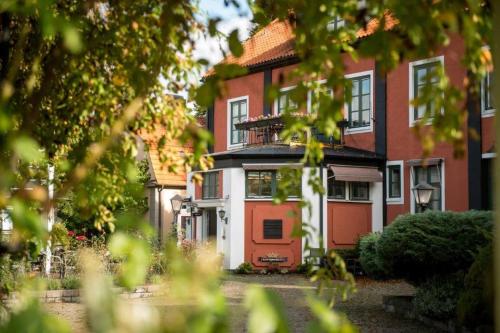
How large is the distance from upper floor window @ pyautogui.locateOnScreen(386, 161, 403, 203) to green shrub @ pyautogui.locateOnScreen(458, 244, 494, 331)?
42.3 ft

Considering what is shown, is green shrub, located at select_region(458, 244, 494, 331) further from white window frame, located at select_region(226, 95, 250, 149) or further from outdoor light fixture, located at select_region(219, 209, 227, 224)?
white window frame, located at select_region(226, 95, 250, 149)

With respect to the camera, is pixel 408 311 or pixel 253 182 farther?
pixel 253 182

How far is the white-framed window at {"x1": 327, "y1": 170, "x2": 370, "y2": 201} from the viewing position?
70.2 feet

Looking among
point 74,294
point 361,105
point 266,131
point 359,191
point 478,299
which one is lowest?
point 74,294

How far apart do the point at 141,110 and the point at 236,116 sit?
70.1 feet

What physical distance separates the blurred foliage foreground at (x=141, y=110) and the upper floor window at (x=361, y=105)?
1736 cm

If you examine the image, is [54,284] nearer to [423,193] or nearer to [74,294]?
[74,294]

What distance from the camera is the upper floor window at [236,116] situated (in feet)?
83.5

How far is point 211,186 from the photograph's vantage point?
2291 centimetres

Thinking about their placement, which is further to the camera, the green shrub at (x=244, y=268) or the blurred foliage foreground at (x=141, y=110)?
the green shrub at (x=244, y=268)

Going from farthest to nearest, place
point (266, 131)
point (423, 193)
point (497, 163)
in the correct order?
point (266, 131) → point (423, 193) → point (497, 163)

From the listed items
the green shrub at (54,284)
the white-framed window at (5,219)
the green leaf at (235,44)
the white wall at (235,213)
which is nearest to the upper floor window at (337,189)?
the white wall at (235,213)

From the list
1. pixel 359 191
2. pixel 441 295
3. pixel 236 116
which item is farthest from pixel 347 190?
pixel 441 295

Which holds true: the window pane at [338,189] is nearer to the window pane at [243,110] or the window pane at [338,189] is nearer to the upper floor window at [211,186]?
the upper floor window at [211,186]
